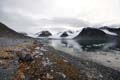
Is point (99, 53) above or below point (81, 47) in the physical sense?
below

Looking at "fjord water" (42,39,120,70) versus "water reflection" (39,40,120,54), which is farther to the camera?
"water reflection" (39,40,120,54)

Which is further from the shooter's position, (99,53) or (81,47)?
(81,47)

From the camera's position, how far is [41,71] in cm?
1402

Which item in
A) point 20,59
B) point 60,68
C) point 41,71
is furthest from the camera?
point 20,59

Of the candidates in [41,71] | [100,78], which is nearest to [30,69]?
[41,71]

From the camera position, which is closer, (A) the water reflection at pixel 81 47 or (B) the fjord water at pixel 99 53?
(B) the fjord water at pixel 99 53

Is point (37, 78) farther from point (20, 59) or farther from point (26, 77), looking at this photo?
point (20, 59)

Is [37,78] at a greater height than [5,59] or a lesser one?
lesser

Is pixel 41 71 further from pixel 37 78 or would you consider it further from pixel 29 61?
pixel 29 61

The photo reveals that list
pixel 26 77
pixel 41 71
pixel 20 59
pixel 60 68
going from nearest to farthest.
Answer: pixel 26 77, pixel 41 71, pixel 60 68, pixel 20 59

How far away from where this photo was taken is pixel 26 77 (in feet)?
41.9

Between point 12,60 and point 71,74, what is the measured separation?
232 inches

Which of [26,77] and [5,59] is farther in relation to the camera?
[5,59]

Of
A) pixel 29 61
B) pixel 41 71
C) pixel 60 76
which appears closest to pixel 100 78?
pixel 60 76
